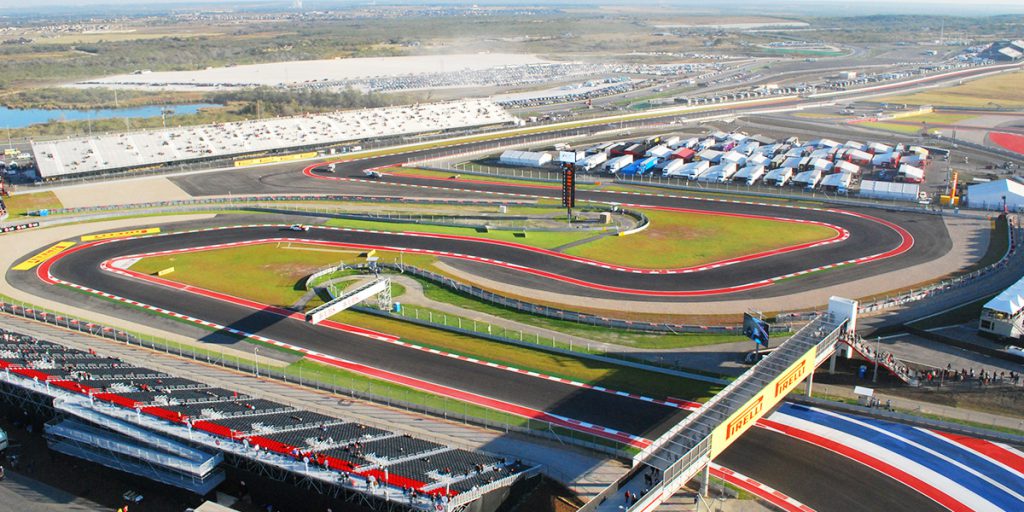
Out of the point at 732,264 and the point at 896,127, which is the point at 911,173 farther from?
the point at 896,127

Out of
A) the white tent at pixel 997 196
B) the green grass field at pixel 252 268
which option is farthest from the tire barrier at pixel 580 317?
the white tent at pixel 997 196

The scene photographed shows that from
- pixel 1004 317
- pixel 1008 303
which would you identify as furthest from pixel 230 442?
pixel 1008 303

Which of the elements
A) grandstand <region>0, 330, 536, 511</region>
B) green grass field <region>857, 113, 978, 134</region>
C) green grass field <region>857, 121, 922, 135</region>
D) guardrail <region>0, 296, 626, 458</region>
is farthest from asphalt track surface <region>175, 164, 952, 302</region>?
green grass field <region>857, 113, 978, 134</region>

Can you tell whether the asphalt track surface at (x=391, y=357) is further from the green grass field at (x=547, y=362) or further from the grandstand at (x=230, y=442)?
the grandstand at (x=230, y=442)

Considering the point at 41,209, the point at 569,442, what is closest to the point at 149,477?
the point at 569,442

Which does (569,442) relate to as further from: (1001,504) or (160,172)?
(160,172)

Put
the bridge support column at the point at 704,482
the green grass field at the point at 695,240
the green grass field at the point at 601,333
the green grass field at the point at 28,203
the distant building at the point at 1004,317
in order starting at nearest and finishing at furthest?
the bridge support column at the point at 704,482
the distant building at the point at 1004,317
the green grass field at the point at 601,333
the green grass field at the point at 695,240
the green grass field at the point at 28,203
